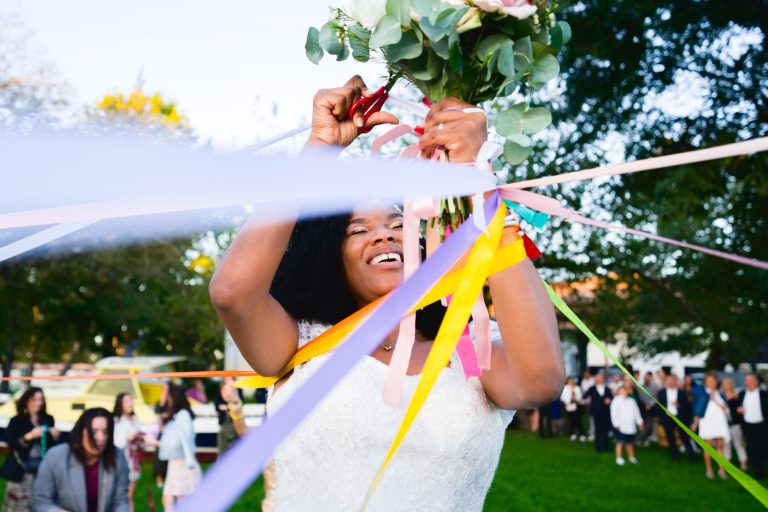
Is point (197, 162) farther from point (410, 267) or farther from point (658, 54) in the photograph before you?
point (658, 54)

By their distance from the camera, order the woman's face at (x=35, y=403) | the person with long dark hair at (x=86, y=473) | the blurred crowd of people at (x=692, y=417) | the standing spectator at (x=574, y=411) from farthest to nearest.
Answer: the standing spectator at (x=574, y=411), the blurred crowd of people at (x=692, y=417), the woman's face at (x=35, y=403), the person with long dark hair at (x=86, y=473)

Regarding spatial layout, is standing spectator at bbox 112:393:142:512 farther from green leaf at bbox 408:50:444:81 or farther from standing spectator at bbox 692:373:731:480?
standing spectator at bbox 692:373:731:480

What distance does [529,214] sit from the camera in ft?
6.63

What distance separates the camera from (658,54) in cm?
1011

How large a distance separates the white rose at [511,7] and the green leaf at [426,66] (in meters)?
0.19

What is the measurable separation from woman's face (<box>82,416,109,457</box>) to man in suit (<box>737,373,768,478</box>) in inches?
449

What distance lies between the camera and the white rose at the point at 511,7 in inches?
71.0

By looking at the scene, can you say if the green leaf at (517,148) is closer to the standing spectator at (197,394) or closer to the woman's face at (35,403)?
the woman's face at (35,403)

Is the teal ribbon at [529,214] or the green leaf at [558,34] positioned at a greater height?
the green leaf at [558,34]

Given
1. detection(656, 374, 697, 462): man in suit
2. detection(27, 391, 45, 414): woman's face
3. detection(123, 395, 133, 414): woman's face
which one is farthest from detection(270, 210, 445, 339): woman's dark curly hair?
detection(656, 374, 697, 462): man in suit

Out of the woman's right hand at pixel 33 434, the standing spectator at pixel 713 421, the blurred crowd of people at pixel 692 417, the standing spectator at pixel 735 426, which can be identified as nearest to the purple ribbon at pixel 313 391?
the woman's right hand at pixel 33 434

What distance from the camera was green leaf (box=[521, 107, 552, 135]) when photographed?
187cm

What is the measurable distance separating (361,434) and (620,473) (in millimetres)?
13358

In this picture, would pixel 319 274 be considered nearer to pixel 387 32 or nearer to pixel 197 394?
pixel 387 32
